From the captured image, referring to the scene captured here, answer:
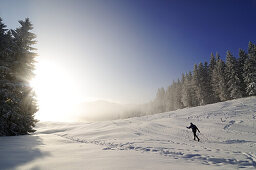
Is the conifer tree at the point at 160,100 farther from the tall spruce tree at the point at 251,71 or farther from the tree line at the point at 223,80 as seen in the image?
the tall spruce tree at the point at 251,71

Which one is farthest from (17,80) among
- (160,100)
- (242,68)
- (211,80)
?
(160,100)

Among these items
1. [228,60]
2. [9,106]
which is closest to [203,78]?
[228,60]

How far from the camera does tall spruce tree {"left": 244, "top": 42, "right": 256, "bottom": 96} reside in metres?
30.7

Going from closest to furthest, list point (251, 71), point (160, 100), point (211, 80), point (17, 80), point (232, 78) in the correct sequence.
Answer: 1. point (17, 80)
2. point (251, 71)
3. point (232, 78)
4. point (211, 80)
5. point (160, 100)

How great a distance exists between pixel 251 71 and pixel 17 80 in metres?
47.6

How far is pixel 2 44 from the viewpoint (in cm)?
1238

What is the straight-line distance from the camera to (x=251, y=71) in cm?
3178

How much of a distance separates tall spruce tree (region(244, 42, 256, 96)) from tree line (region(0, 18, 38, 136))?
4476 cm

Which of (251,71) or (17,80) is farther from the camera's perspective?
(251,71)

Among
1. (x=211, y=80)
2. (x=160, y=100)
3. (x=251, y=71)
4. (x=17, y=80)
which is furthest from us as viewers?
(x=160, y=100)

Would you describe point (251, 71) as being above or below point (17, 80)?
above

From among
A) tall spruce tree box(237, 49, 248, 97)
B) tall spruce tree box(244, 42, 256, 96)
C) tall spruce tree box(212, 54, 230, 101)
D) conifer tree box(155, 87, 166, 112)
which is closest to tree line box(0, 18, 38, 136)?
tall spruce tree box(244, 42, 256, 96)

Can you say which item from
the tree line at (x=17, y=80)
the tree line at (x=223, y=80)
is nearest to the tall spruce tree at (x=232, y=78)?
the tree line at (x=223, y=80)

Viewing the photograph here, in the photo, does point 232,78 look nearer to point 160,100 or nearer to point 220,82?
point 220,82
